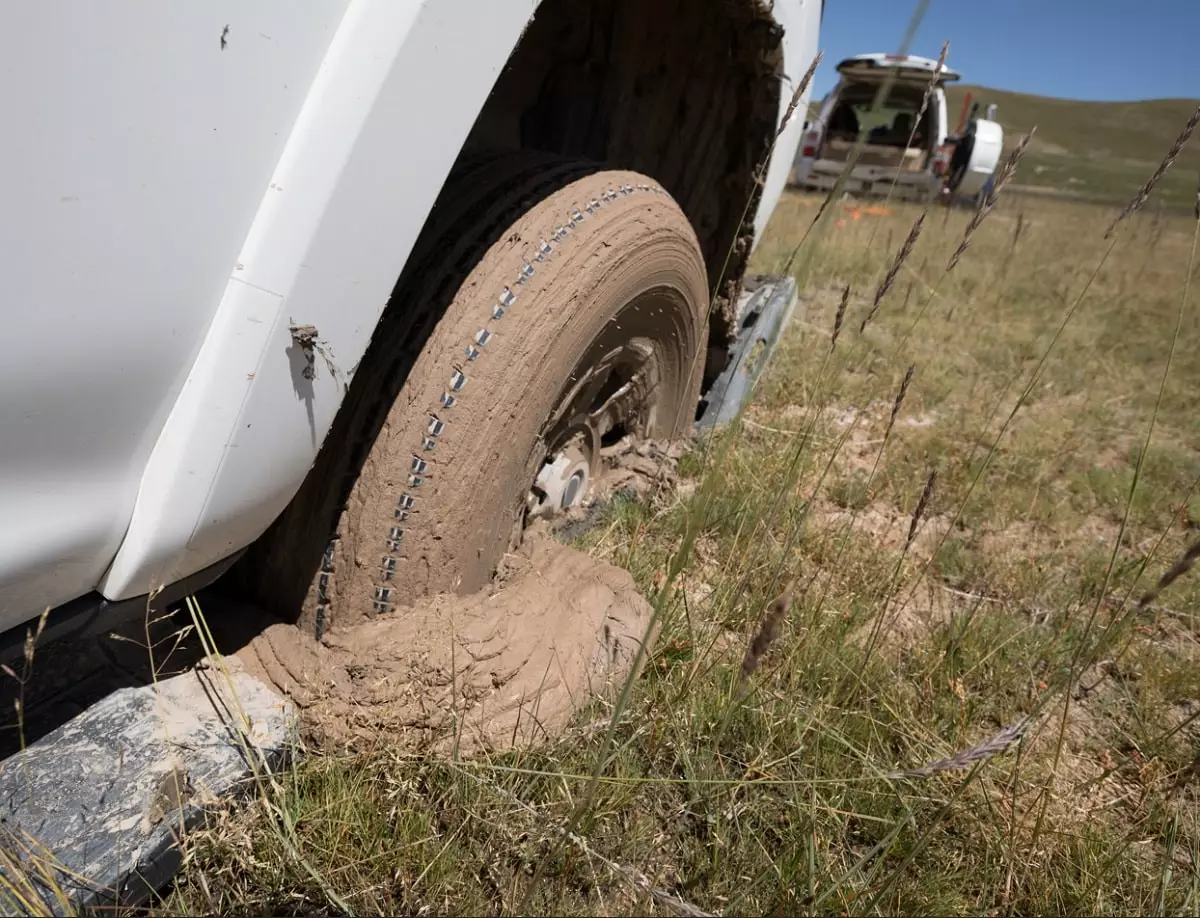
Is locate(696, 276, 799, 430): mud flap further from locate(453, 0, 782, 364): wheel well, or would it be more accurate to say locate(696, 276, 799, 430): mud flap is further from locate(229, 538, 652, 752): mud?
locate(229, 538, 652, 752): mud

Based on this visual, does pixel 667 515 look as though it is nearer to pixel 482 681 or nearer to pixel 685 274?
pixel 685 274

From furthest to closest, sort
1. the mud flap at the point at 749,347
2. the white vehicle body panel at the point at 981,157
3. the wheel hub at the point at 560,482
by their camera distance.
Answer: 1. the white vehicle body panel at the point at 981,157
2. the mud flap at the point at 749,347
3. the wheel hub at the point at 560,482

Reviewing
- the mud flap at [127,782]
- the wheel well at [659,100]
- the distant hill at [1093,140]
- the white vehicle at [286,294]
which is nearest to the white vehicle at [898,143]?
the wheel well at [659,100]

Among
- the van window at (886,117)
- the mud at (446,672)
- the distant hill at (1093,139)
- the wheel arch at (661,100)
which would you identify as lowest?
the mud at (446,672)

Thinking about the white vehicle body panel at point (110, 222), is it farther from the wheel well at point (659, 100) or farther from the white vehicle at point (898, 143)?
the white vehicle at point (898, 143)

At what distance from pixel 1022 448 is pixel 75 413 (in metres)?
3.30

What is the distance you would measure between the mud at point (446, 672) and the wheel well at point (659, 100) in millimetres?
952

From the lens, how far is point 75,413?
81 cm

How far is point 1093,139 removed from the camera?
52219 mm

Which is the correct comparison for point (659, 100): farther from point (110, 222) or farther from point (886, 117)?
point (886, 117)

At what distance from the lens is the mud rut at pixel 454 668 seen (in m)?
1.21

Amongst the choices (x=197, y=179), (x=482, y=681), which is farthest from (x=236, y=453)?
(x=482, y=681)

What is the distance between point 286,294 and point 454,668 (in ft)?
2.14

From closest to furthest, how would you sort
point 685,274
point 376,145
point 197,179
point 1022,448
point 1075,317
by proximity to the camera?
point 197,179
point 376,145
point 685,274
point 1022,448
point 1075,317
